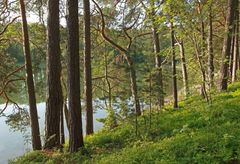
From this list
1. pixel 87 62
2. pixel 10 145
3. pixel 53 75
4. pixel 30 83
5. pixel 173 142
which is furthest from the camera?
pixel 10 145

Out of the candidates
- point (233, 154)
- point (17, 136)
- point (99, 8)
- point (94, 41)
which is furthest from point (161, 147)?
point (17, 136)

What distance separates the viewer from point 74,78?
8.05 m

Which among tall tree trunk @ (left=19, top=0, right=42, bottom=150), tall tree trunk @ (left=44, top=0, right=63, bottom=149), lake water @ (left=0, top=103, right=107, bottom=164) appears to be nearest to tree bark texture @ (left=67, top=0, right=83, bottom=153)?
tall tree trunk @ (left=44, top=0, right=63, bottom=149)

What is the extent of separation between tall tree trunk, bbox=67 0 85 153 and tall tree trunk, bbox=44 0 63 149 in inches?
49.1

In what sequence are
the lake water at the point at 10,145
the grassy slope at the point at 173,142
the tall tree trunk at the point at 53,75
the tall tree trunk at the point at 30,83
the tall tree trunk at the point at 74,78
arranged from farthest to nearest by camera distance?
the lake water at the point at 10,145, the tall tree trunk at the point at 30,83, the tall tree trunk at the point at 53,75, the tall tree trunk at the point at 74,78, the grassy slope at the point at 173,142

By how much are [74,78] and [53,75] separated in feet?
5.04

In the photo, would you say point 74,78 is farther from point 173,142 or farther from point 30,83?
point 30,83

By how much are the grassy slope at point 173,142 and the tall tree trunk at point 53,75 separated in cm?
85


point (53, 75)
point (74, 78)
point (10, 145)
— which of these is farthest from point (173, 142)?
point (10, 145)

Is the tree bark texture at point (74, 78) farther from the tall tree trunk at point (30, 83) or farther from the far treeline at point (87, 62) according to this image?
the tall tree trunk at point (30, 83)

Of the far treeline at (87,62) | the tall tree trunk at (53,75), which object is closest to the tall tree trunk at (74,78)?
the far treeline at (87,62)

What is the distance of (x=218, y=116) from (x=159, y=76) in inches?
79.2

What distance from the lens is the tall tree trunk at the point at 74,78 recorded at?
311 inches

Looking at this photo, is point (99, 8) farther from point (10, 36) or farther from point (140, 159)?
point (140, 159)
